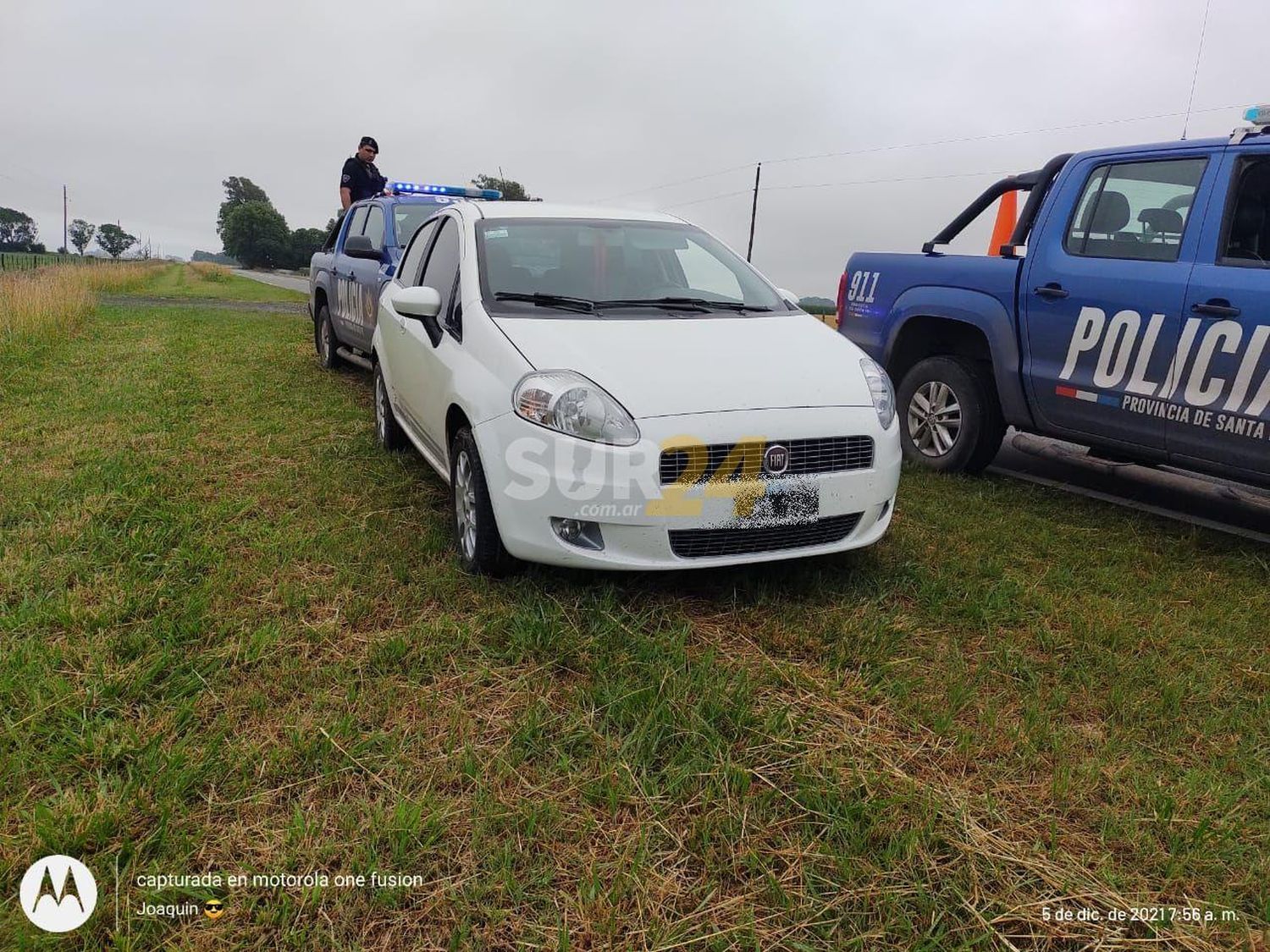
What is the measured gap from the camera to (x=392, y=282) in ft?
17.3

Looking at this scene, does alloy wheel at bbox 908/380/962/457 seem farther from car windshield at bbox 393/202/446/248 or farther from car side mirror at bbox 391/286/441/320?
car windshield at bbox 393/202/446/248

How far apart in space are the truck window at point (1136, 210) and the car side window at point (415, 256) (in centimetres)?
353

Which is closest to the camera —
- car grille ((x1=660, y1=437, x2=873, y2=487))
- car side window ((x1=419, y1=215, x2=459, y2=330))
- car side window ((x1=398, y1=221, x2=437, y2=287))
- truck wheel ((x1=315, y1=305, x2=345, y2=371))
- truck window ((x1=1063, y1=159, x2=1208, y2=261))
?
car grille ((x1=660, y1=437, x2=873, y2=487))

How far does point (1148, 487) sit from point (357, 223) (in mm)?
6720

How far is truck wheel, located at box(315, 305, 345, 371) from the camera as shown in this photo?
8.30 metres

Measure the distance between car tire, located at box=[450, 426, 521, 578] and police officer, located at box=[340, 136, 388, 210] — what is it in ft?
21.6

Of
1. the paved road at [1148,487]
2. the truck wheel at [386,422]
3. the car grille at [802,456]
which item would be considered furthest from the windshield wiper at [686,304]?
the paved road at [1148,487]

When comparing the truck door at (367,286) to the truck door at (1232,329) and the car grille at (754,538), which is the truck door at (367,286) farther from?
the truck door at (1232,329)

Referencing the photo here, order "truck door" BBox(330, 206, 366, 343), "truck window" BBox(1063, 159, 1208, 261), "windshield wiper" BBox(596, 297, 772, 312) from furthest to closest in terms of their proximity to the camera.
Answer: "truck door" BBox(330, 206, 366, 343)
"truck window" BBox(1063, 159, 1208, 261)
"windshield wiper" BBox(596, 297, 772, 312)

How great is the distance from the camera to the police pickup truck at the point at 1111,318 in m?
3.86

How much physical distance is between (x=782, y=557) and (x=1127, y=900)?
150 cm

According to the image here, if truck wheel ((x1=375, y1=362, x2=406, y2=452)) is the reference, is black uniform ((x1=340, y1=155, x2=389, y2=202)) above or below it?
above

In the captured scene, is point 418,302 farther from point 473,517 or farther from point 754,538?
point 754,538

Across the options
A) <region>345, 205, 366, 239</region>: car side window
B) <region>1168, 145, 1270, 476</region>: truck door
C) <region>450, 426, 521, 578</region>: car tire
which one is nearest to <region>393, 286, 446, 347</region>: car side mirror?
<region>450, 426, 521, 578</region>: car tire
